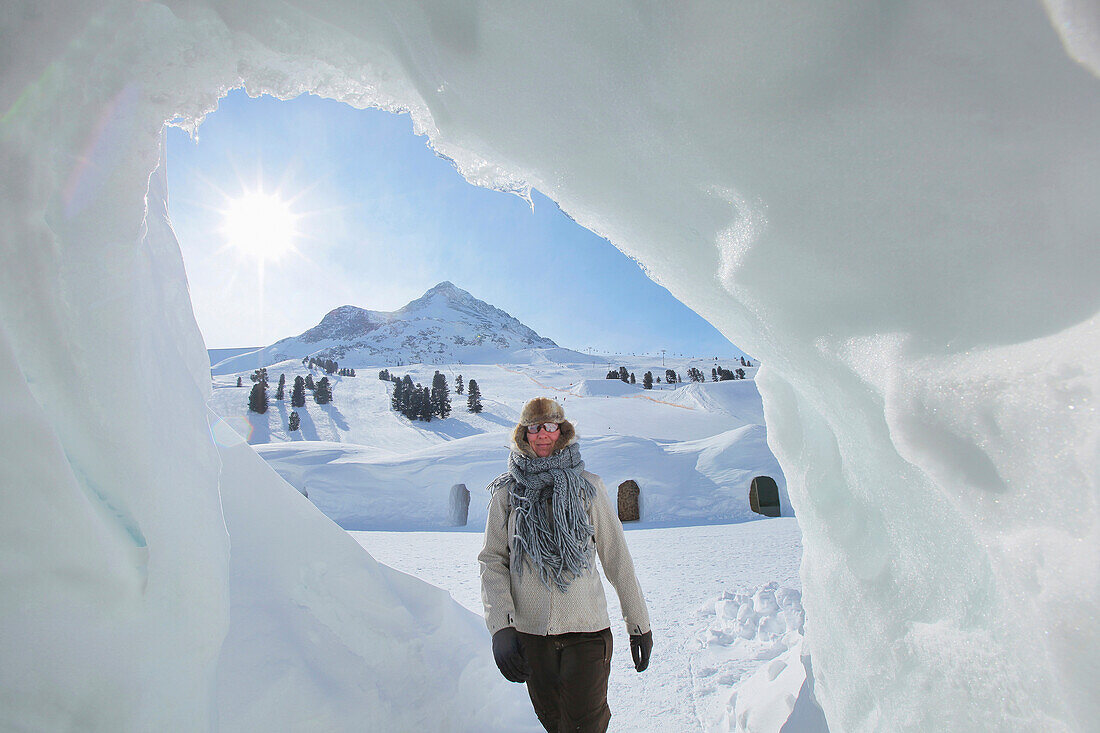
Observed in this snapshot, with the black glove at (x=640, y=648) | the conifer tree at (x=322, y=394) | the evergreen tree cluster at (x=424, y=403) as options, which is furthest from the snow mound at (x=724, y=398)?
the black glove at (x=640, y=648)

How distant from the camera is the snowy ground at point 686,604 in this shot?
2975 mm

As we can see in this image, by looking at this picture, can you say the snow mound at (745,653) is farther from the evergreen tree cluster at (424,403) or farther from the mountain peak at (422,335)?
the mountain peak at (422,335)

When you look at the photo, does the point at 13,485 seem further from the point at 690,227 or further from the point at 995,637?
the point at 995,637

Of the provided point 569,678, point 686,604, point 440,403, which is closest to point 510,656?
point 569,678

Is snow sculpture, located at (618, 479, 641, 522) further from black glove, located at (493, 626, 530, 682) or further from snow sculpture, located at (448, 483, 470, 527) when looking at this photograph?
black glove, located at (493, 626, 530, 682)

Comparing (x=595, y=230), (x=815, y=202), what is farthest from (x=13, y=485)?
(x=815, y=202)

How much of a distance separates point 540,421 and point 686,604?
3691 millimetres

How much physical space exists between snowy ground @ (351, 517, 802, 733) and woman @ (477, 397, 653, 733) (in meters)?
1.20

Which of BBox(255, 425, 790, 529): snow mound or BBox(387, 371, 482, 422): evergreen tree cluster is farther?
BBox(387, 371, 482, 422): evergreen tree cluster

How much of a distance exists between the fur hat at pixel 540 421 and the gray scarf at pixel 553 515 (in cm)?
4

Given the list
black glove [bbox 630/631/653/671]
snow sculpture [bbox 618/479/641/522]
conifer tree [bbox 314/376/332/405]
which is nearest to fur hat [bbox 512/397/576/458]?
black glove [bbox 630/631/653/671]

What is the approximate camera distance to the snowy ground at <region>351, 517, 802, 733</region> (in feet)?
9.76

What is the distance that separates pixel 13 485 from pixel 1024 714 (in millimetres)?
2329

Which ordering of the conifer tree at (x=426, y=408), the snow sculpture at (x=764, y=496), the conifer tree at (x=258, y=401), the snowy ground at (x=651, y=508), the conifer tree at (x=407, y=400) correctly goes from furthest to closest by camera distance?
the conifer tree at (x=407, y=400) < the conifer tree at (x=258, y=401) < the conifer tree at (x=426, y=408) < the snow sculpture at (x=764, y=496) < the snowy ground at (x=651, y=508)
